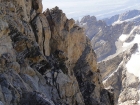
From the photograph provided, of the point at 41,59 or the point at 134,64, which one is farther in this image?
the point at 134,64

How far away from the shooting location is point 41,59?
954 inches

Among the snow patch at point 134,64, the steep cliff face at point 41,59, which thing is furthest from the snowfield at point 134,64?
the steep cliff face at point 41,59

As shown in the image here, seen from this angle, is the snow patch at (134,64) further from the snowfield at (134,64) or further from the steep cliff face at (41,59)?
the steep cliff face at (41,59)

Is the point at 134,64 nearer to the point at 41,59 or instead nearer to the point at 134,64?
the point at 134,64

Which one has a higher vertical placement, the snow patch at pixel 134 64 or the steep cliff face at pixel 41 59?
the steep cliff face at pixel 41 59

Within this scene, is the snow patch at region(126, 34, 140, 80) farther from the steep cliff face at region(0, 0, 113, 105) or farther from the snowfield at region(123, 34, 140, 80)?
the steep cliff face at region(0, 0, 113, 105)

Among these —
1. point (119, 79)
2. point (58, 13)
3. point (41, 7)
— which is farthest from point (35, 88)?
point (119, 79)

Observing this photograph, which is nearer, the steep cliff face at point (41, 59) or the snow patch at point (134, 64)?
the steep cliff face at point (41, 59)

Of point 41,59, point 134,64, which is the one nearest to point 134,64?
point 134,64

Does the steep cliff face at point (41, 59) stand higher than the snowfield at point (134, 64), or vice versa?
the steep cliff face at point (41, 59)

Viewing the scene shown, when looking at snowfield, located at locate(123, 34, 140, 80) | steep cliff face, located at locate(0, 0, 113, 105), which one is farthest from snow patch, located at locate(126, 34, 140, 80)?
steep cliff face, located at locate(0, 0, 113, 105)

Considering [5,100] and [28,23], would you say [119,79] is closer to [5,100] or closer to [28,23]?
[28,23]

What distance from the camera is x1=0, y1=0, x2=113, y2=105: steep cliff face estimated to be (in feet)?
60.8

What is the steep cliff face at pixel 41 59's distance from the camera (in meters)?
18.5
